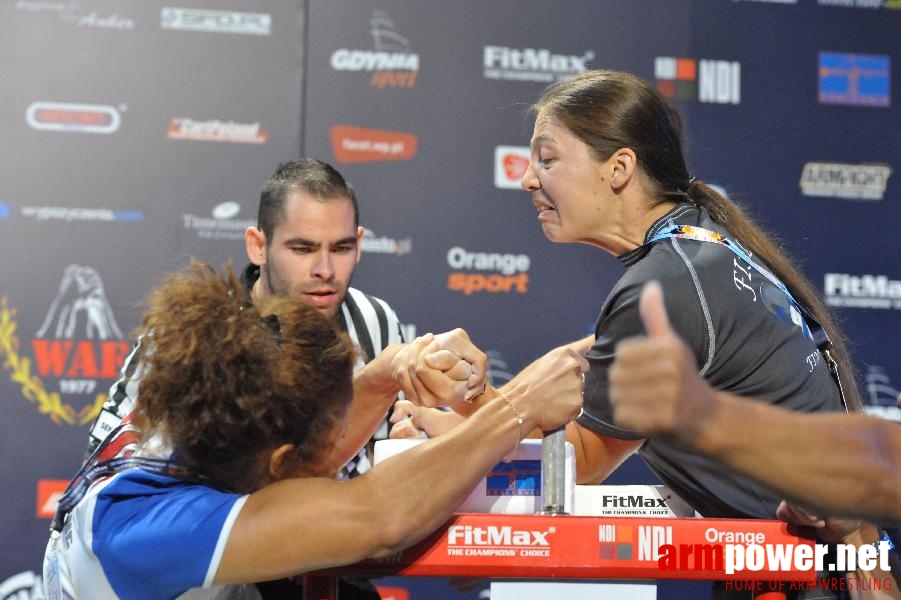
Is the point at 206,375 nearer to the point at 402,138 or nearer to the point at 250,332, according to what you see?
the point at 250,332

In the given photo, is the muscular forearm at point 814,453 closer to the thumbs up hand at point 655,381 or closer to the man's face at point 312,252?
the thumbs up hand at point 655,381

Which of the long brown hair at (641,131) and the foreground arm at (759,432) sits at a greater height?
the long brown hair at (641,131)

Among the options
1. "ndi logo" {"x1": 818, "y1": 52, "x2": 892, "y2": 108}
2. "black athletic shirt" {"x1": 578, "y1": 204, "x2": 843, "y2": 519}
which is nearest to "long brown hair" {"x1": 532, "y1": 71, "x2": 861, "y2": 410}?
"black athletic shirt" {"x1": 578, "y1": 204, "x2": 843, "y2": 519}

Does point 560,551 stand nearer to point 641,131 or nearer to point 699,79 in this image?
point 641,131

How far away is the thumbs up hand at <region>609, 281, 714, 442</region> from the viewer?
99cm

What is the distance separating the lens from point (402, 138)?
166 inches

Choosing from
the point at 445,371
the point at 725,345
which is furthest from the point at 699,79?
the point at 445,371

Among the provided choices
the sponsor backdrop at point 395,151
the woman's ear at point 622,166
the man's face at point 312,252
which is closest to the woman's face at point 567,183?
the woman's ear at point 622,166

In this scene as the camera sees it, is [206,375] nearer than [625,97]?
Yes

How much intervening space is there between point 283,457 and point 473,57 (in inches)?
121

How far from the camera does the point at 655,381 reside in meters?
1.00

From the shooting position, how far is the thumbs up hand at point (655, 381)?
99cm

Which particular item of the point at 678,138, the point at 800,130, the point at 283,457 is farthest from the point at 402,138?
the point at 283,457

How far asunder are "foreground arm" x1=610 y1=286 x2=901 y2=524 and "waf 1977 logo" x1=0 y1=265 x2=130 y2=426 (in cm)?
329
